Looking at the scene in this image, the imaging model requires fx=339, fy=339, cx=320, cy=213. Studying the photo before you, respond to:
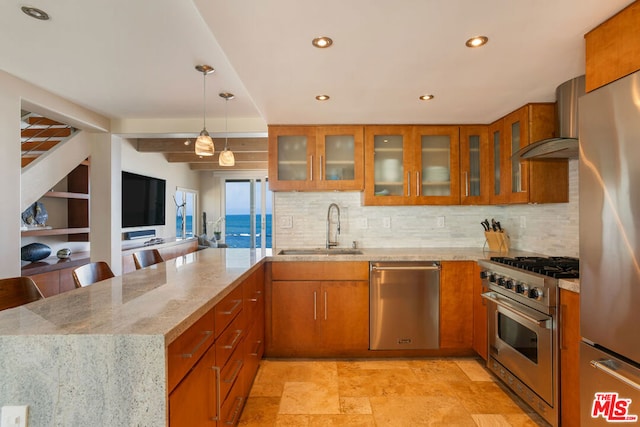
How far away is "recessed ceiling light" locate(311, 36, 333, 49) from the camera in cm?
177

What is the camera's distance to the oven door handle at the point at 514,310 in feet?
6.68

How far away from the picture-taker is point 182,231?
7465 mm

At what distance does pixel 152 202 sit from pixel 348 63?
5146mm

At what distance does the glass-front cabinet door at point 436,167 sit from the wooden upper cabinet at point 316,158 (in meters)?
0.56

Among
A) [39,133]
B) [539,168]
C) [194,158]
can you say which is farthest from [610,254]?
[194,158]

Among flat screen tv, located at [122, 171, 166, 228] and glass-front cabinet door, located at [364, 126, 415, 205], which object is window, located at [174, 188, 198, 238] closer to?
flat screen tv, located at [122, 171, 166, 228]

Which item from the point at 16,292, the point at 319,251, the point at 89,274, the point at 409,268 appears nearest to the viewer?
the point at 16,292

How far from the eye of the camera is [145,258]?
9.20 ft

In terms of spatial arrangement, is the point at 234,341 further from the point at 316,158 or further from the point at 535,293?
the point at 316,158

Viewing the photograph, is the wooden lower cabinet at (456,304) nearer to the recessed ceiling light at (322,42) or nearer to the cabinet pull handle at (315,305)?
the cabinet pull handle at (315,305)

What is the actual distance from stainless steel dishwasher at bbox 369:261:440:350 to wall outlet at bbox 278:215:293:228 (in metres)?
1.07

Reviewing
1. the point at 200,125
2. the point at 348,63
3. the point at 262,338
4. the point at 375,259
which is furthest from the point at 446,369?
the point at 200,125

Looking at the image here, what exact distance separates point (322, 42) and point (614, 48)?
1358 mm

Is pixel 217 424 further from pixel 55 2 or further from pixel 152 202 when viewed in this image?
pixel 152 202
